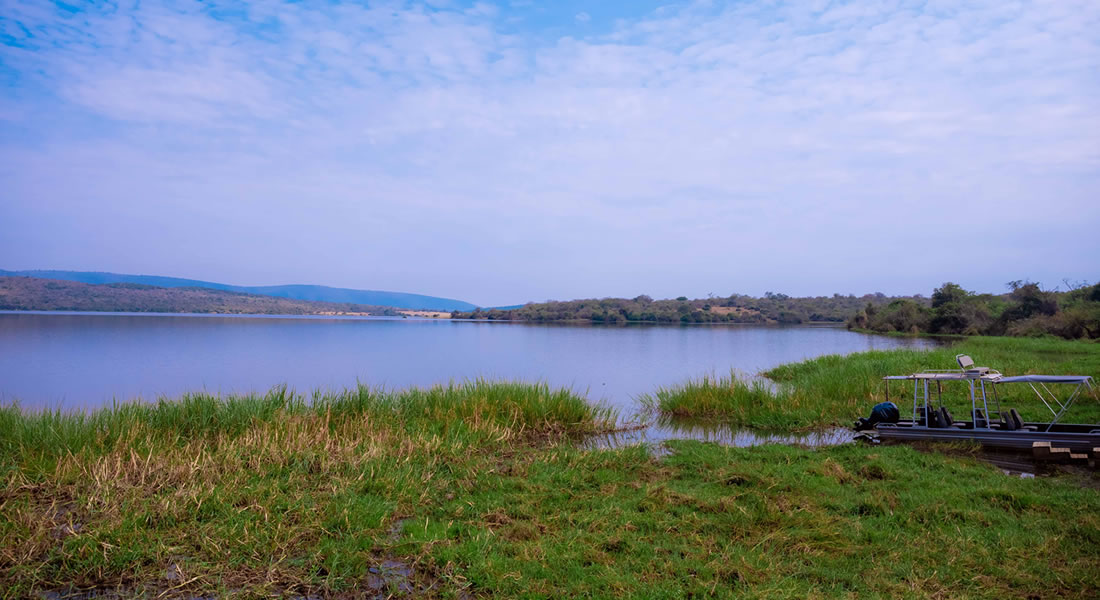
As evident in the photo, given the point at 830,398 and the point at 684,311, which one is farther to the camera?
the point at 684,311

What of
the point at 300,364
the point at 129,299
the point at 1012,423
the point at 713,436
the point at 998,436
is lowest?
the point at 300,364

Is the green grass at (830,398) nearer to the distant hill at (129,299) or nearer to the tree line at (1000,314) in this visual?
the tree line at (1000,314)

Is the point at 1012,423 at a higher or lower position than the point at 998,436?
higher

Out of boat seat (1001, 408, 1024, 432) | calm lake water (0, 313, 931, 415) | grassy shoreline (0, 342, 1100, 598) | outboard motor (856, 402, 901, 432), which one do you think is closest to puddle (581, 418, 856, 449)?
outboard motor (856, 402, 901, 432)

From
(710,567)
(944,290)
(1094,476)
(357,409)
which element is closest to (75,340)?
(357,409)

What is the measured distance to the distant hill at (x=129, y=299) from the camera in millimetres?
58469

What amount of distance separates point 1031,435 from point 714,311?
8707 cm

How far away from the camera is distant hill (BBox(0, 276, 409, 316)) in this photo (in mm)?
58469

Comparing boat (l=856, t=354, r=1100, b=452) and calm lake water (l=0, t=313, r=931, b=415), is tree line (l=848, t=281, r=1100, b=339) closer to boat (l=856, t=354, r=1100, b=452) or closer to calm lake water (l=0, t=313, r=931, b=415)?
calm lake water (l=0, t=313, r=931, b=415)

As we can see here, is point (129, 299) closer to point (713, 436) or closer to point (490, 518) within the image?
point (713, 436)

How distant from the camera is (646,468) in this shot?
23.9 feet

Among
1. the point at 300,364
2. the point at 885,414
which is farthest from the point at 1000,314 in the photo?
the point at 300,364

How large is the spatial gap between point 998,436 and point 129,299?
81.5 m

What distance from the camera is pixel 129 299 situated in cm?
6856
